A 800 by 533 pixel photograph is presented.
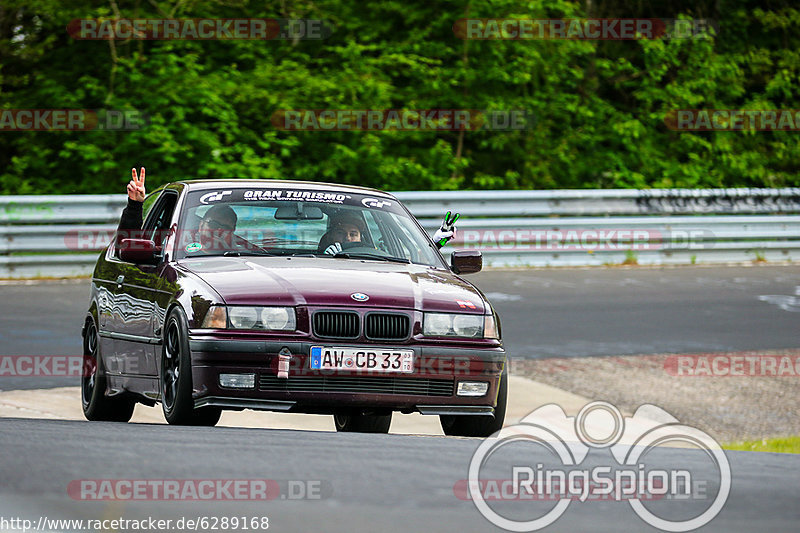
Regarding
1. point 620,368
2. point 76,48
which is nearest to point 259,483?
point 620,368

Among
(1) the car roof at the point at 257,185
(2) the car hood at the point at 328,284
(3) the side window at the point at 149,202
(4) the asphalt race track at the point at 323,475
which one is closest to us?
(4) the asphalt race track at the point at 323,475

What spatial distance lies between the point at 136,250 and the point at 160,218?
3.05 ft

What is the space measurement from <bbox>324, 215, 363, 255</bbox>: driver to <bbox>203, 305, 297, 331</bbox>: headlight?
1247 mm

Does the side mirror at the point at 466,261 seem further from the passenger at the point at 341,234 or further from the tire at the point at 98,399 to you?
the tire at the point at 98,399

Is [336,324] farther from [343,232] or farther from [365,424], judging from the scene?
[365,424]

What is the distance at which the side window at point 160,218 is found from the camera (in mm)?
8727

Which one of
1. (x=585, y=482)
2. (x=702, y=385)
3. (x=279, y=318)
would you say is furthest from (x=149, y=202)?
(x=585, y=482)

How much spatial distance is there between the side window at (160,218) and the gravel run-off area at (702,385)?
329 centimetres

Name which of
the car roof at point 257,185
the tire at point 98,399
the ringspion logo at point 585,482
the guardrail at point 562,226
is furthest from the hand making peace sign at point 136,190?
the guardrail at point 562,226

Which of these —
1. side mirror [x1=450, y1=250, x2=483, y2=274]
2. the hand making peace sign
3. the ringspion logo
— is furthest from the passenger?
the ringspion logo

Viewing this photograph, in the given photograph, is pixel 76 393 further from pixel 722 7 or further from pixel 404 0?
pixel 722 7

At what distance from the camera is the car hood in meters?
7.26

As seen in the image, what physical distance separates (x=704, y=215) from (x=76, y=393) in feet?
38.5

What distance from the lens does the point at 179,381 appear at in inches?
286
